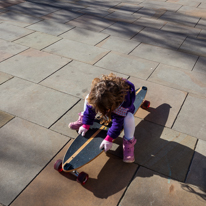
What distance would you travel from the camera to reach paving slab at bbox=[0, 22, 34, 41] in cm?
587

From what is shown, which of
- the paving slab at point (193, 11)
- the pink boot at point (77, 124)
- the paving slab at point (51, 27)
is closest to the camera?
the pink boot at point (77, 124)

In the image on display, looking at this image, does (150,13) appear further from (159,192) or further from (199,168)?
(159,192)

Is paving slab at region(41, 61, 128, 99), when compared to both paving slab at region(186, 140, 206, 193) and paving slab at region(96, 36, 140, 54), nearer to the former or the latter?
paving slab at region(96, 36, 140, 54)

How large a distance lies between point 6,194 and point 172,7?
7716mm

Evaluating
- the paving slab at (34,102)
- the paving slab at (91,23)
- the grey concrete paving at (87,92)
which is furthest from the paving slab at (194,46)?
the paving slab at (34,102)

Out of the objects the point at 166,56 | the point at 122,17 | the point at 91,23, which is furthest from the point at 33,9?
the point at 166,56

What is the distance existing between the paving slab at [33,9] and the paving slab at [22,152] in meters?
4.67

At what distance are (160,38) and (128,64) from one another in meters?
1.63

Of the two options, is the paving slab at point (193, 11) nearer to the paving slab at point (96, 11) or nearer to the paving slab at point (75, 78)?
the paving slab at point (96, 11)

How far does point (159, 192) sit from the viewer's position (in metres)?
2.76

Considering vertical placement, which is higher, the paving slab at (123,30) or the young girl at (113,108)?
the young girl at (113,108)

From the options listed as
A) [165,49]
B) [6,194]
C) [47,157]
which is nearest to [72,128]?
[47,157]

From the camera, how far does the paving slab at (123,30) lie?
623 centimetres

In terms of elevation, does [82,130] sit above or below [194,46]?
above
